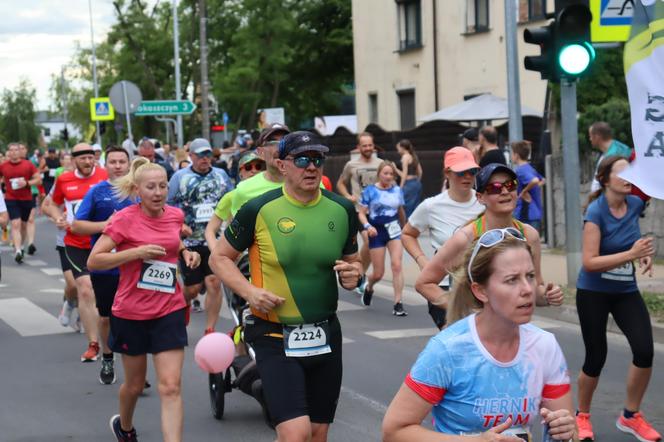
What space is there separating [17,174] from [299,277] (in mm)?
15861

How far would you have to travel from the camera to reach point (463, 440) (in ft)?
11.0

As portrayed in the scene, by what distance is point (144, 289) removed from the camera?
6.72 meters

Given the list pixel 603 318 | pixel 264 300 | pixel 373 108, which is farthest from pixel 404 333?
pixel 373 108

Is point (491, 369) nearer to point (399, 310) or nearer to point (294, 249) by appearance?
point (294, 249)

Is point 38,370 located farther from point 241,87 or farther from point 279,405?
point 241,87

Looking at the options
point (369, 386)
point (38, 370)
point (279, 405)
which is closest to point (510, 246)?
point (279, 405)

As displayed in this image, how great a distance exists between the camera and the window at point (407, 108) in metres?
35.2

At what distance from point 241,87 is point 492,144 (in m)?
37.1

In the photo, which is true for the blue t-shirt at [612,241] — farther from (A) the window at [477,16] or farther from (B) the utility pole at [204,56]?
(B) the utility pole at [204,56]

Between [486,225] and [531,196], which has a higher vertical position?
[486,225]

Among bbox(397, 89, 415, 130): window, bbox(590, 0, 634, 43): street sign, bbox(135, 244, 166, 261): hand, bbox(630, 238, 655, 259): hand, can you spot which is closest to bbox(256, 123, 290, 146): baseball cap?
bbox(135, 244, 166, 261): hand

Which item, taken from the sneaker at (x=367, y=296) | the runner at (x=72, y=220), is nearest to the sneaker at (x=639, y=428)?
the runner at (x=72, y=220)

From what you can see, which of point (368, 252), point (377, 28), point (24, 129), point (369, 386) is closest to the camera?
point (369, 386)

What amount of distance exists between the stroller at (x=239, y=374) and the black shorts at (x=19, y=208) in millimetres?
12751
